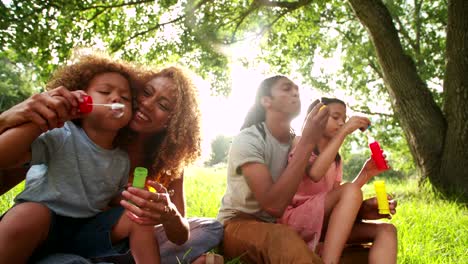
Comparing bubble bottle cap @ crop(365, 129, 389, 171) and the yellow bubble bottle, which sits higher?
bubble bottle cap @ crop(365, 129, 389, 171)

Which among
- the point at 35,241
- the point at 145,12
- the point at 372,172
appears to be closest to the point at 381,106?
the point at 145,12

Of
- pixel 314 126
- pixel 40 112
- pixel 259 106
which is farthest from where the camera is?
pixel 259 106

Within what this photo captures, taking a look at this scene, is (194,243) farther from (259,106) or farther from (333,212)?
(259,106)

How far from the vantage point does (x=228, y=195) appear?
8.19 feet

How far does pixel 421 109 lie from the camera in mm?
5113

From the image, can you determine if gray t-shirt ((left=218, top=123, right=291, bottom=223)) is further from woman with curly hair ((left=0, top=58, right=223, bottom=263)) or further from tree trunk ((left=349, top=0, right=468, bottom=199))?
tree trunk ((left=349, top=0, right=468, bottom=199))

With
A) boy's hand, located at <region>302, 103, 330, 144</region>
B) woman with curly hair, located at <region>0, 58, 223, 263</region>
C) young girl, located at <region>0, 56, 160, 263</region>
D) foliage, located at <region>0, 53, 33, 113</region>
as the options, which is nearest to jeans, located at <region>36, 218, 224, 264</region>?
woman with curly hair, located at <region>0, 58, 223, 263</region>

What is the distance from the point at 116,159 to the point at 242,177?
0.75m

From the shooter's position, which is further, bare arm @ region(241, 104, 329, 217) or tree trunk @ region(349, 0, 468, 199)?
tree trunk @ region(349, 0, 468, 199)

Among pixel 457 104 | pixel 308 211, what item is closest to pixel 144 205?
pixel 308 211

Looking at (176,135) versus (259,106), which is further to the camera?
(259,106)

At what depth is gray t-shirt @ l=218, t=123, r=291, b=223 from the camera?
2.34 metres

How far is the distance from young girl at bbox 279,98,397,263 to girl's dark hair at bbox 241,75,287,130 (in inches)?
16.6

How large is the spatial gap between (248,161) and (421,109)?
364 centimetres
